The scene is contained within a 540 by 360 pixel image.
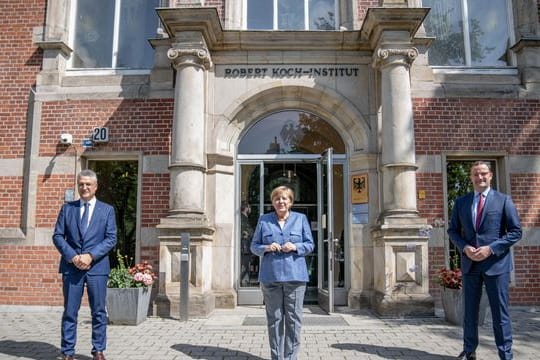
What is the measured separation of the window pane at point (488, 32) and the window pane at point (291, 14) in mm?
3172

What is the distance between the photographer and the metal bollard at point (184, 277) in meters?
6.99

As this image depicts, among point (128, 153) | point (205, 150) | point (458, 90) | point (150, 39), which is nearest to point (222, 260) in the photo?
point (205, 150)

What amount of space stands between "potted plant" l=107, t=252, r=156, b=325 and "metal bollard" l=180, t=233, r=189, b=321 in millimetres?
495

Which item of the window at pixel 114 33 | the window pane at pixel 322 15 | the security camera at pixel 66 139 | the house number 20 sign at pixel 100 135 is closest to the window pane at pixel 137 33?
the window at pixel 114 33

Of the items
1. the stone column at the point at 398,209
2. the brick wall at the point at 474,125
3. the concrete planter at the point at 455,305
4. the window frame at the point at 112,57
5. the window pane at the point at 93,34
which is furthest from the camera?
the window pane at the point at 93,34

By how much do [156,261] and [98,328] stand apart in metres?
3.59

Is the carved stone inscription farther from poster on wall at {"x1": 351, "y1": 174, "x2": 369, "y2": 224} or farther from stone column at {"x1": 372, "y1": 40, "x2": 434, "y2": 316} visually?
poster on wall at {"x1": 351, "y1": 174, "x2": 369, "y2": 224}

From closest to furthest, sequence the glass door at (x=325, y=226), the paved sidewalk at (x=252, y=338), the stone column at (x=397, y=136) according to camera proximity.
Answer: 1. the paved sidewalk at (x=252, y=338)
2. the stone column at (x=397, y=136)
3. the glass door at (x=325, y=226)

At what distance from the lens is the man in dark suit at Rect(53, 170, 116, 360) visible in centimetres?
460

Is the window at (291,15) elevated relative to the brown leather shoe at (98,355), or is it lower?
elevated

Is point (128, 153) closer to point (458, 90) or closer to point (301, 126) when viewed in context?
point (301, 126)

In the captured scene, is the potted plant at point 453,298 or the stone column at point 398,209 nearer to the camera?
the potted plant at point 453,298

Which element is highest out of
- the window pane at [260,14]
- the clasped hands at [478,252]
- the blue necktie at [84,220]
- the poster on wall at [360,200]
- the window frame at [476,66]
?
the window pane at [260,14]

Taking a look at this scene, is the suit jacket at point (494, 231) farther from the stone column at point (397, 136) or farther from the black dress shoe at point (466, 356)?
the stone column at point (397, 136)
